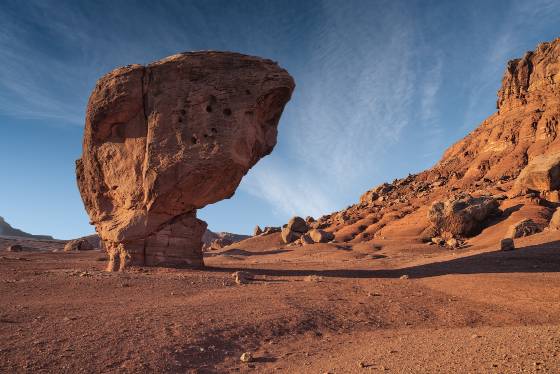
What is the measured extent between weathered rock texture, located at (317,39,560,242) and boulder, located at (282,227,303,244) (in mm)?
4320

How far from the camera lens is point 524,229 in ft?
72.5

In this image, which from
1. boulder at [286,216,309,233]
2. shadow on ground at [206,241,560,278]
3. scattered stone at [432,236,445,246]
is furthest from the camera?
boulder at [286,216,309,233]

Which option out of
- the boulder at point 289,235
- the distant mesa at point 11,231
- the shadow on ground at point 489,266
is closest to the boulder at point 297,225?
the boulder at point 289,235

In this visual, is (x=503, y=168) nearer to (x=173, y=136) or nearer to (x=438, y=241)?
(x=438, y=241)

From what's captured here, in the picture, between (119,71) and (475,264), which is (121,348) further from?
(475,264)

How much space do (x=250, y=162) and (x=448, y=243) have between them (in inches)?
702

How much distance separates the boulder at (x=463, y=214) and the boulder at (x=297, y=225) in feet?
55.4

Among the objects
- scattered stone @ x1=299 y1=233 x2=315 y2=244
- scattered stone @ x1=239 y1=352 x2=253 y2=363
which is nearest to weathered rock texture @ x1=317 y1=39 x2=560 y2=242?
scattered stone @ x1=299 y1=233 x2=315 y2=244

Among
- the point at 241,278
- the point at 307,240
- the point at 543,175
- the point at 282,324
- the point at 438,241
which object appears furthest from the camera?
the point at 307,240

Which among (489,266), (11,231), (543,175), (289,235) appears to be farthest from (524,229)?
(11,231)

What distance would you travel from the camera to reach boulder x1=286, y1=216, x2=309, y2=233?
144 ft

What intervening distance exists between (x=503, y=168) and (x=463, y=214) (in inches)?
721

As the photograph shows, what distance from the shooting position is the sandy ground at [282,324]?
5.29 metres

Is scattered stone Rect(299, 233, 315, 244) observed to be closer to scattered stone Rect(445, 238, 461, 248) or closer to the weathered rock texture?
the weathered rock texture
